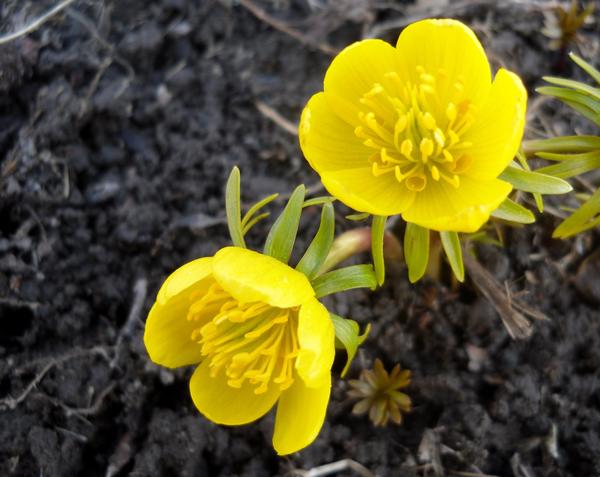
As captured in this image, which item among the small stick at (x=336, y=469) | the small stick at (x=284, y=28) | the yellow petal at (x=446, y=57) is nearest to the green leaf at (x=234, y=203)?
the yellow petal at (x=446, y=57)

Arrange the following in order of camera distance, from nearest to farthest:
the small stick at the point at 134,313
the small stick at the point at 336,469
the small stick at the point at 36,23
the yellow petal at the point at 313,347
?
the yellow petal at the point at 313,347
the small stick at the point at 336,469
the small stick at the point at 134,313
the small stick at the point at 36,23

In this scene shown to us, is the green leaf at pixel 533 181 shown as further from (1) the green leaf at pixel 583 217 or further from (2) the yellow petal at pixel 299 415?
(2) the yellow petal at pixel 299 415

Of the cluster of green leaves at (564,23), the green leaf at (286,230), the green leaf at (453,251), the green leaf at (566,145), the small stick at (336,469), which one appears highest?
the green leaf at (286,230)

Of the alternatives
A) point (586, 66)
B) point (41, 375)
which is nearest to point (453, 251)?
point (586, 66)

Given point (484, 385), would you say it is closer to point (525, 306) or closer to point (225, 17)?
point (525, 306)

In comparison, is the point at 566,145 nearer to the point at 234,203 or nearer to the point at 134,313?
the point at 234,203

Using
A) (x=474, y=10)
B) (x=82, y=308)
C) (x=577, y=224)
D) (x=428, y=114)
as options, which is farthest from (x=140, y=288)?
(x=474, y=10)
